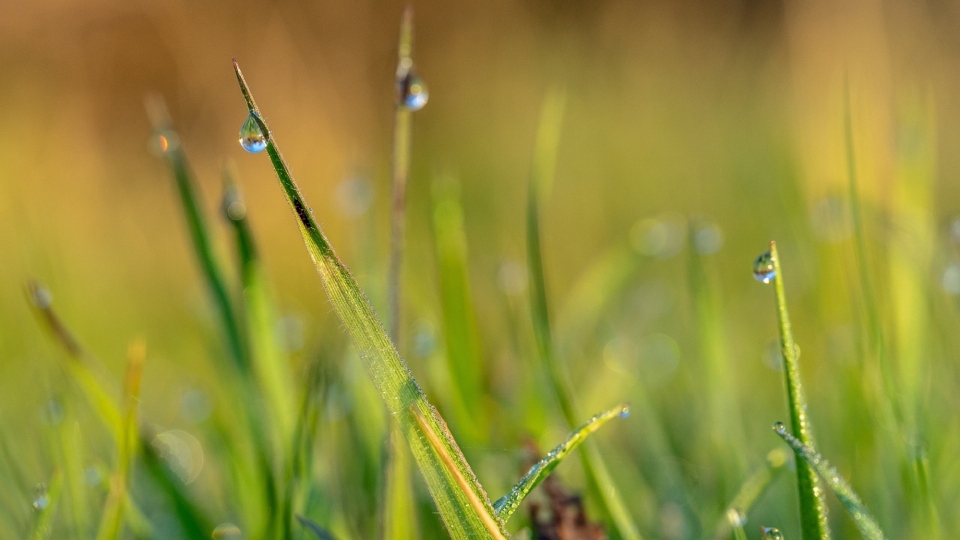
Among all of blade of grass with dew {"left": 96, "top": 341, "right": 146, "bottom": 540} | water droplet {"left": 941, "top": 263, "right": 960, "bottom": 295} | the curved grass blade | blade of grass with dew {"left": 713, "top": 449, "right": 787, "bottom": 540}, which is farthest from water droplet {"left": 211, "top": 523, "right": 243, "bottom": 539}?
water droplet {"left": 941, "top": 263, "right": 960, "bottom": 295}

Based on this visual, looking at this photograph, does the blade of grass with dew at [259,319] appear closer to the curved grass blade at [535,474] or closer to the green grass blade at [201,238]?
the green grass blade at [201,238]

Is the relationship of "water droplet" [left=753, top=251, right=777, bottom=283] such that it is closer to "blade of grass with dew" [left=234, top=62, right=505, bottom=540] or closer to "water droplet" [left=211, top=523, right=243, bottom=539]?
"blade of grass with dew" [left=234, top=62, right=505, bottom=540]

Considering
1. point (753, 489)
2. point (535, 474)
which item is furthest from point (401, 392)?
point (753, 489)

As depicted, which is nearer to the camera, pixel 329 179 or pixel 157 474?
pixel 157 474

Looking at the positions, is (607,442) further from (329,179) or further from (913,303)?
(329,179)

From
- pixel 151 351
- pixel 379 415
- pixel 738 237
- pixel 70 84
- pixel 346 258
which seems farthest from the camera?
pixel 70 84

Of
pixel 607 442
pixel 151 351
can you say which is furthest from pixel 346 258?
pixel 607 442
